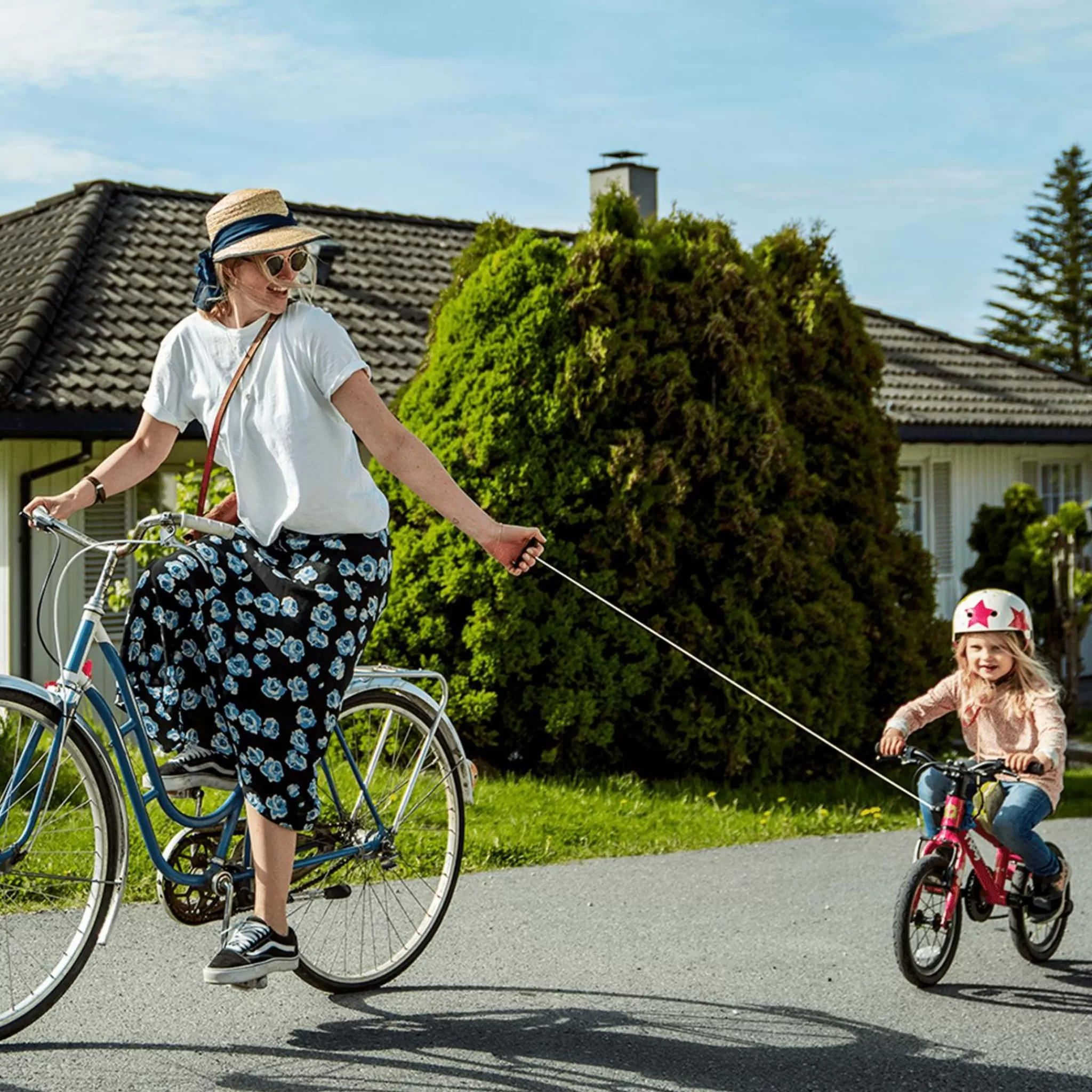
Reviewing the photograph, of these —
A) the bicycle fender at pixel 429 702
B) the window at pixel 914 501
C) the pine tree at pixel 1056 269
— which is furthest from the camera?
the pine tree at pixel 1056 269

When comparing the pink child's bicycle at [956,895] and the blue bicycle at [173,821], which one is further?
the pink child's bicycle at [956,895]

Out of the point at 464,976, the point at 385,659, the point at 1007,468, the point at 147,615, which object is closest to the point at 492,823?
the point at 385,659

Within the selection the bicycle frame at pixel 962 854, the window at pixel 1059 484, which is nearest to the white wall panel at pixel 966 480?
the window at pixel 1059 484

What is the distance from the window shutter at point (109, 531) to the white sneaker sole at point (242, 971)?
911 cm

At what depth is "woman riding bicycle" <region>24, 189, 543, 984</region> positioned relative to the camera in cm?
421

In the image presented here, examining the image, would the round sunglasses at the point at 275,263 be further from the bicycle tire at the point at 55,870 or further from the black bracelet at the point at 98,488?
the bicycle tire at the point at 55,870

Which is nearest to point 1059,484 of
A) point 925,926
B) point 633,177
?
point 633,177

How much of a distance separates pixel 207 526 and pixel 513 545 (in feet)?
2.58

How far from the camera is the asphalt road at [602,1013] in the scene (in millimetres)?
4227

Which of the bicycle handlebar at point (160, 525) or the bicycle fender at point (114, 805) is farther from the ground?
the bicycle handlebar at point (160, 525)

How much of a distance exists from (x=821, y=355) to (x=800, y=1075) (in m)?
6.65

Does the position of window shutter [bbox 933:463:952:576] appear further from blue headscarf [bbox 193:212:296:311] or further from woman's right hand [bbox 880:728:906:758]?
blue headscarf [bbox 193:212:296:311]

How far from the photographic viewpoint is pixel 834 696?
9836mm

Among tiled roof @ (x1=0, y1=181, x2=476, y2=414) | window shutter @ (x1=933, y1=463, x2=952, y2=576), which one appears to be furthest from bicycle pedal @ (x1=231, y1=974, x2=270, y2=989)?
window shutter @ (x1=933, y1=463, x2=952, y2=576)
